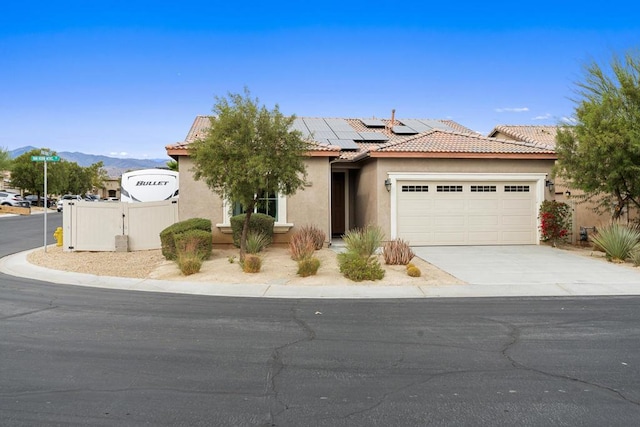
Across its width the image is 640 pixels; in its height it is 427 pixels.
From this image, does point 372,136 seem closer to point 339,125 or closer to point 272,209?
point 339,125

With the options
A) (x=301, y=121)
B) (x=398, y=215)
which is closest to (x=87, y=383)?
(x=398, y=215)

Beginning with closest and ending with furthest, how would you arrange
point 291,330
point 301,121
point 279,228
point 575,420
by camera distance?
1. point 575,420
2. point 291,330
3. point 279,228
4. point 301,121

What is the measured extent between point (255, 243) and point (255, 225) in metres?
1.34

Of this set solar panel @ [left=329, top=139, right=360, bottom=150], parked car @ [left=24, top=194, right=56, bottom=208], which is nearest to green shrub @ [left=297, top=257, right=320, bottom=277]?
solar panel @ [left=329, top=139, right=360, bottom=150]

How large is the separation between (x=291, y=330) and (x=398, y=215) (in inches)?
458

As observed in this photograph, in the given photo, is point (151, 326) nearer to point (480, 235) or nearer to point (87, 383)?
point (87, 383)

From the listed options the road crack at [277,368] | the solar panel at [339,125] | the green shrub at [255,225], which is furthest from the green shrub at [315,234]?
the solar panel at [339,125]

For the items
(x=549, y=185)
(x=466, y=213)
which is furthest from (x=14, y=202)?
(x=549, y=185)

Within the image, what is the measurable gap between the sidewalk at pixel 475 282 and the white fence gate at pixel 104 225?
209cm

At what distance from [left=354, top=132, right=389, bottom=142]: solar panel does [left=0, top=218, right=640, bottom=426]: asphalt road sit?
15.2 meters

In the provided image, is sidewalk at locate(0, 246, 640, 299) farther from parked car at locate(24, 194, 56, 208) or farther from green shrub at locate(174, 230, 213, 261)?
parked car at locate(24, 194, 56, 208)

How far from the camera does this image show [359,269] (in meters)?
12.2

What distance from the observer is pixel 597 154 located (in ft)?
50.5

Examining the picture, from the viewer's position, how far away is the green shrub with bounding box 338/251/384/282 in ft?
39.8
